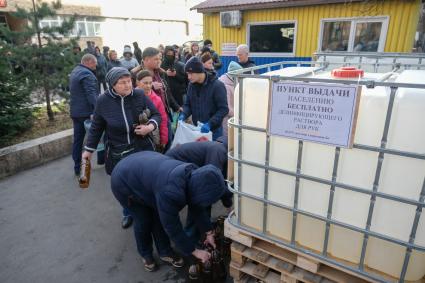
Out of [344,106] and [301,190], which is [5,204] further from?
[344,106]

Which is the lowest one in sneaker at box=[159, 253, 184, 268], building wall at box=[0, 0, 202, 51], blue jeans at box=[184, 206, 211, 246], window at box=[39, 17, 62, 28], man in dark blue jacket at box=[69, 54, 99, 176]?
sneaker at box=[159, 253, 184, 268]

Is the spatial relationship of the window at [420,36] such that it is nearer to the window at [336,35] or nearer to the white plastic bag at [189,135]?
the window at [336,35]

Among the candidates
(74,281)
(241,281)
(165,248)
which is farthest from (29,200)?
(241,281)

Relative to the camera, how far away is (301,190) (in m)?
1.80

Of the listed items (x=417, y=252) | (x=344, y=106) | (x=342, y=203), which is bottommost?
(x=417, y=252)

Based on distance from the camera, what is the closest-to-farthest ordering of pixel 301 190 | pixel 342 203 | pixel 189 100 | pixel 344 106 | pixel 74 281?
pixel 344 106, pixel 342 203, pixel 301 190, pixel 74 281, pixel 189 100

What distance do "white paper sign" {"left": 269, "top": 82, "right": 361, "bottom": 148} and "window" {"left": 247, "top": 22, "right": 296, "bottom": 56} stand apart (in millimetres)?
6912

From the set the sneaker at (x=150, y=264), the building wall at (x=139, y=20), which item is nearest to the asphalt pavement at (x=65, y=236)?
the sneaker at (x=150, y=264)

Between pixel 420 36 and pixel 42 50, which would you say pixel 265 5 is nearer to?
pixel 420 36

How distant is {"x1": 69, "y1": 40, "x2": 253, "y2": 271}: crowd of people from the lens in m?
2.05

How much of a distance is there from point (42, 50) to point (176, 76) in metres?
3.03

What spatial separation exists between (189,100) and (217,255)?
6.81 ft

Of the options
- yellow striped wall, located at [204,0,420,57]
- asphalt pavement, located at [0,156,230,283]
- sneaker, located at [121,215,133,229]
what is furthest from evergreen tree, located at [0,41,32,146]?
yellow striped wall, located at [204,0,420,57]

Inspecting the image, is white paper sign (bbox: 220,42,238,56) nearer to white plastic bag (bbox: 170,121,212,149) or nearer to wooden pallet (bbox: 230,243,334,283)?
white plastic bag (bbox: 170,121,212,149)
